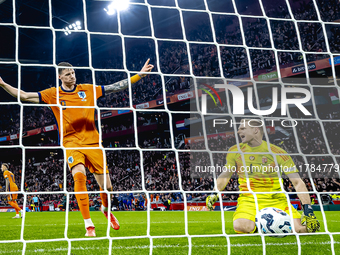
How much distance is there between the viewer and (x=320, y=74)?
11.9 metres

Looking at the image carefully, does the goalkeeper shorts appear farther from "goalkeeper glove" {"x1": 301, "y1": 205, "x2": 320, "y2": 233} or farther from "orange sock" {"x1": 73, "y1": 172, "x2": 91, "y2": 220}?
"orange sock" {"x1": 73, "y1": 172, "x2": 91, "y2": 220}

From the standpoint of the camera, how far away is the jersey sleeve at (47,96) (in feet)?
11.4

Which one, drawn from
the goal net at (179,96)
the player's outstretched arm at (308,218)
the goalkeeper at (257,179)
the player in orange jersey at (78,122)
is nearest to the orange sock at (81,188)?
the player in orange jersey at (78,122)

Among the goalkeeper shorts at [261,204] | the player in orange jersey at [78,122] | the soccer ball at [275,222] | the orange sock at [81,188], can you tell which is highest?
the player in orange jersey at [78,122]

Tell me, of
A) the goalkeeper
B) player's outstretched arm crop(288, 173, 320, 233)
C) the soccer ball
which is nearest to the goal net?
the goalkeeper

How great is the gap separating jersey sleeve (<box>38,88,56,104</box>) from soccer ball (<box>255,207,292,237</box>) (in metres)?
2.53

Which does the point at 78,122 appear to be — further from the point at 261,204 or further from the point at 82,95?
the point at 261,204

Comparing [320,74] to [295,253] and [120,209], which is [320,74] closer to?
[120,209]

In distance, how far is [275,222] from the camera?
10.8 feet

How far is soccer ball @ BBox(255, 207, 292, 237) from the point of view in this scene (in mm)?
3257

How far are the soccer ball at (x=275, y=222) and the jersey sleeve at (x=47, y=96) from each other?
2529mm

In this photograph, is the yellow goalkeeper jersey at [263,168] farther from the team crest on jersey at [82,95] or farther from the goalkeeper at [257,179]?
the team crest on jersey at [82,95]

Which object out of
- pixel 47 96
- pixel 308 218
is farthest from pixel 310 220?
pixel 47 96

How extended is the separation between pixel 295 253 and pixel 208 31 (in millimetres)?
13941
